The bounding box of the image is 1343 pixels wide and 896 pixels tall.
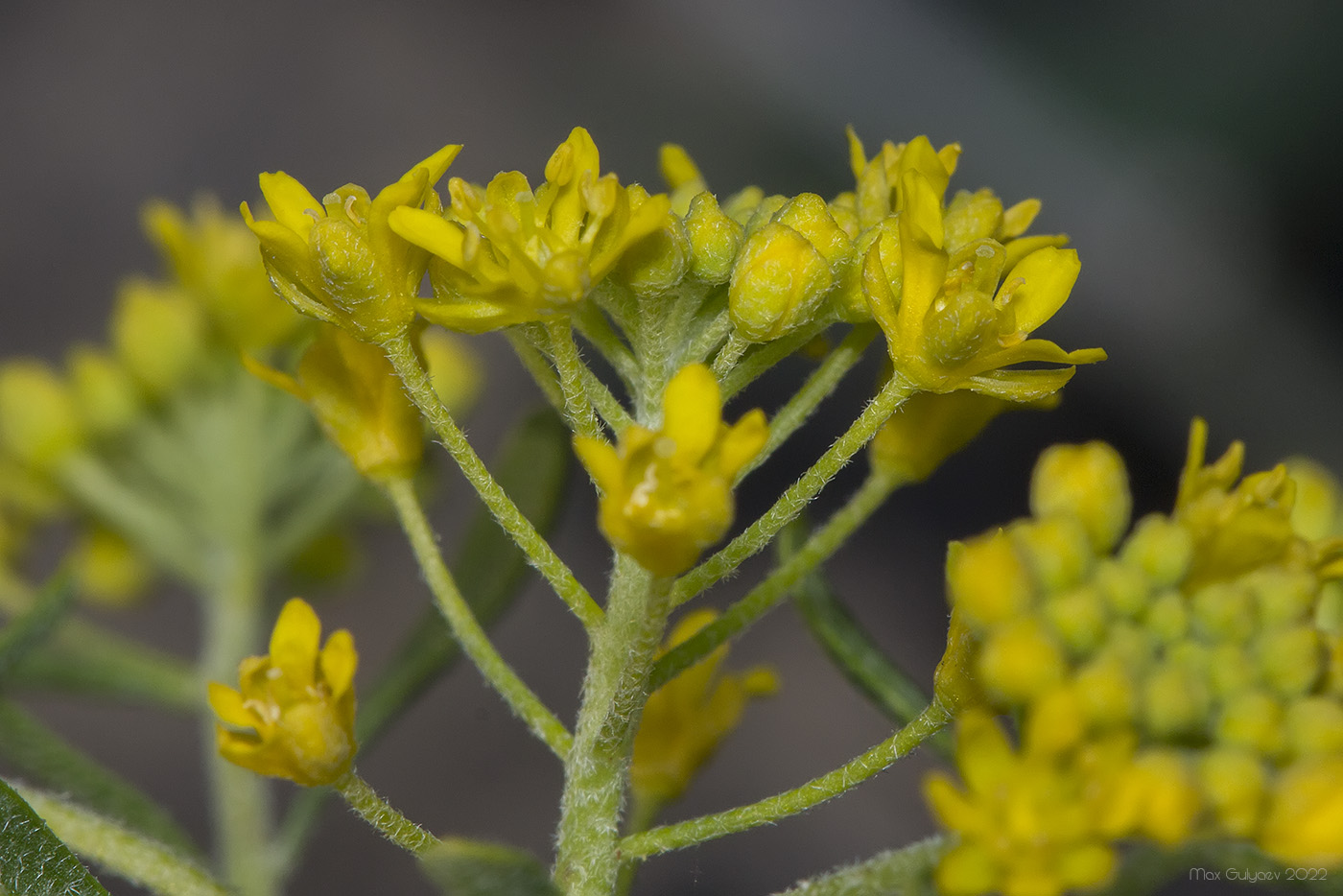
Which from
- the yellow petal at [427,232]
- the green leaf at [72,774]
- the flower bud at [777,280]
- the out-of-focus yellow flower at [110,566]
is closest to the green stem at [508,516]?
the yellow petal at [427,232]

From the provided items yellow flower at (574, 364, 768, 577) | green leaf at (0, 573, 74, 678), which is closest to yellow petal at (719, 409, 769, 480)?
yellow flower at (574, 364, 768, 577)

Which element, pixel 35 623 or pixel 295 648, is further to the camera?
pixel 35 623

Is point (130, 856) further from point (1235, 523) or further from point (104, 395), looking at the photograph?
point (104, 395)

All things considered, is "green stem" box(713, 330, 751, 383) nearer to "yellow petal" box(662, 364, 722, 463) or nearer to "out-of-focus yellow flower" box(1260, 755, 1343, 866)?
"yellow petal" box(662, 364, 722, 463)

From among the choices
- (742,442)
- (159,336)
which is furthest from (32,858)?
(159,336)

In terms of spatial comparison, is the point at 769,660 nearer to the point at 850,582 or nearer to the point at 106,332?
the point at 850,582

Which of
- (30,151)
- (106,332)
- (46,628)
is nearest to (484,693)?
(106,332)

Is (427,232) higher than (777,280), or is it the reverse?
(427,232)
